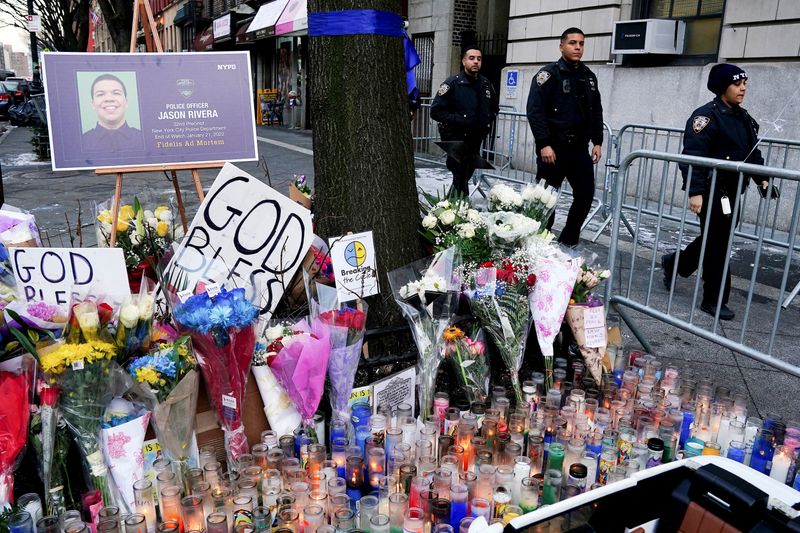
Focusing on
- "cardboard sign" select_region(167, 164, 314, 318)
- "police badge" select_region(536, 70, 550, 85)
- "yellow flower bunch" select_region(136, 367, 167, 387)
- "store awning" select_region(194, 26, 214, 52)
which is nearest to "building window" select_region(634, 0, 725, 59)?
"police badge" select_region(536, 70, 550, 85)

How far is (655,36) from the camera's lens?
9.07 meters

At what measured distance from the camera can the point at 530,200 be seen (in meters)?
3.46

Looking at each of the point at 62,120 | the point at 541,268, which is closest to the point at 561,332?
the point at 541,268

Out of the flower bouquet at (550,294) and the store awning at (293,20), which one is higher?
the store awning at (293,20)

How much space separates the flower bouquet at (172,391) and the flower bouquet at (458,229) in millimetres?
1343

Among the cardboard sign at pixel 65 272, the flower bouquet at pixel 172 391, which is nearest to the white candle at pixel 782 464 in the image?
the flower bouquet at pixel 172 391

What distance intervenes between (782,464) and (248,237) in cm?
250

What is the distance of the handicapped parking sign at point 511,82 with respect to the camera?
1223cm

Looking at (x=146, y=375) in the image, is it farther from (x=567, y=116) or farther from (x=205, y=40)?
(x=205, y=40)

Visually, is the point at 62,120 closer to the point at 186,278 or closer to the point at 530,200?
the point at 186,278

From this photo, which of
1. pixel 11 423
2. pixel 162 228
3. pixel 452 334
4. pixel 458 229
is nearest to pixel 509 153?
pixel 458 229

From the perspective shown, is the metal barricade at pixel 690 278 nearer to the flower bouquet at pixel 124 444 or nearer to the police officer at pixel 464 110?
the police officer at pixel 464 110

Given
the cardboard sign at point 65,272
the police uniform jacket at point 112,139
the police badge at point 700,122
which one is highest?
the police badge at point 700,122

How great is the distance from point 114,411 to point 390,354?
4.51 feet
